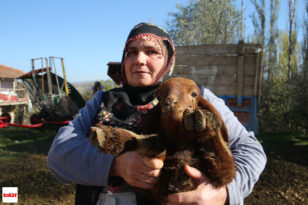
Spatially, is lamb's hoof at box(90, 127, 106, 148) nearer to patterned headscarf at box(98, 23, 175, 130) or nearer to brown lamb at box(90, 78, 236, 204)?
brown lamb at box(90, 78, 236, 204)

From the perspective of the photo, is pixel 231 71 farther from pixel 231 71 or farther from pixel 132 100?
pixel 132 100

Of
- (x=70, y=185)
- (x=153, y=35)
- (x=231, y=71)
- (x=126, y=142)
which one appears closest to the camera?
(x=126, y=142)

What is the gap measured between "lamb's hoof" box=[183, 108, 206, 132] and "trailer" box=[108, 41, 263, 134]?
15.2 feet

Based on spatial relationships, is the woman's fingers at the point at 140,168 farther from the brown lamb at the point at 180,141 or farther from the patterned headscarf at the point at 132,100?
the patterned headscarf at the point at 132,100

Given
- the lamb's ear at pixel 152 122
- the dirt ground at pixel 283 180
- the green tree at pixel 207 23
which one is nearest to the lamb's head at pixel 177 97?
the lamb's ear at pixel 152 122

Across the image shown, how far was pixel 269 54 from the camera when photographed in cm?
1401

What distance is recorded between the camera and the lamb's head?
106 centimetres

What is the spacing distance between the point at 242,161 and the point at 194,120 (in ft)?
1.84

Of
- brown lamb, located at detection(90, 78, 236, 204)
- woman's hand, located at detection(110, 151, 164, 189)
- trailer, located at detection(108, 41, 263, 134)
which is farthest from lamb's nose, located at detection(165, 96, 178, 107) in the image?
trailer, located at detection(108, 41, 263, 134)

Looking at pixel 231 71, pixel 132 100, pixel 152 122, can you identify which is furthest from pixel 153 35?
pixel 231 71

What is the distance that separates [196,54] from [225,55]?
2.36ft

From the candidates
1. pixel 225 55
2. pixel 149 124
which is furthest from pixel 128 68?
pixel 225 55

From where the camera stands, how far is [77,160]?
1.39 metres

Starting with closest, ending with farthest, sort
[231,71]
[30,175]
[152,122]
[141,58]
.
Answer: [152,122] < [141,58] < [30,175] < [231,71]
